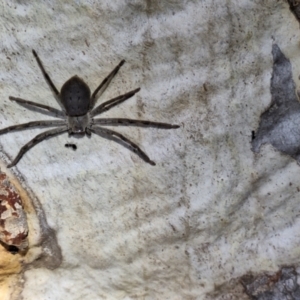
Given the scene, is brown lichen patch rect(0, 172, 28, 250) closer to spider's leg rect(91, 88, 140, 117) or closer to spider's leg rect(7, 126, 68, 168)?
spider's leg rect(7, 126, 68, 168)

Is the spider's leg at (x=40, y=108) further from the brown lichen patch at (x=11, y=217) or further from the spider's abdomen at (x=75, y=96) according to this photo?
the brown lichen patch at (x=11, y=217)

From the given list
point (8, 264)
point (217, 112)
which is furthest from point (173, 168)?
point (8, 264)

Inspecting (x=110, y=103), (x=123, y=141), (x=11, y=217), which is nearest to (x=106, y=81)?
(x=110, y=103)

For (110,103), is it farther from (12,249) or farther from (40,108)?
(12,249)

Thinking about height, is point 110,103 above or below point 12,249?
above

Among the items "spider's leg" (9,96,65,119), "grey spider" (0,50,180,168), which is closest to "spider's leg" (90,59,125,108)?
"grey spider" (0,50,180,168)

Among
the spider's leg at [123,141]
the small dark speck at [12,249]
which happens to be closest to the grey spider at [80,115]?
the spider's leg at [123,141]
